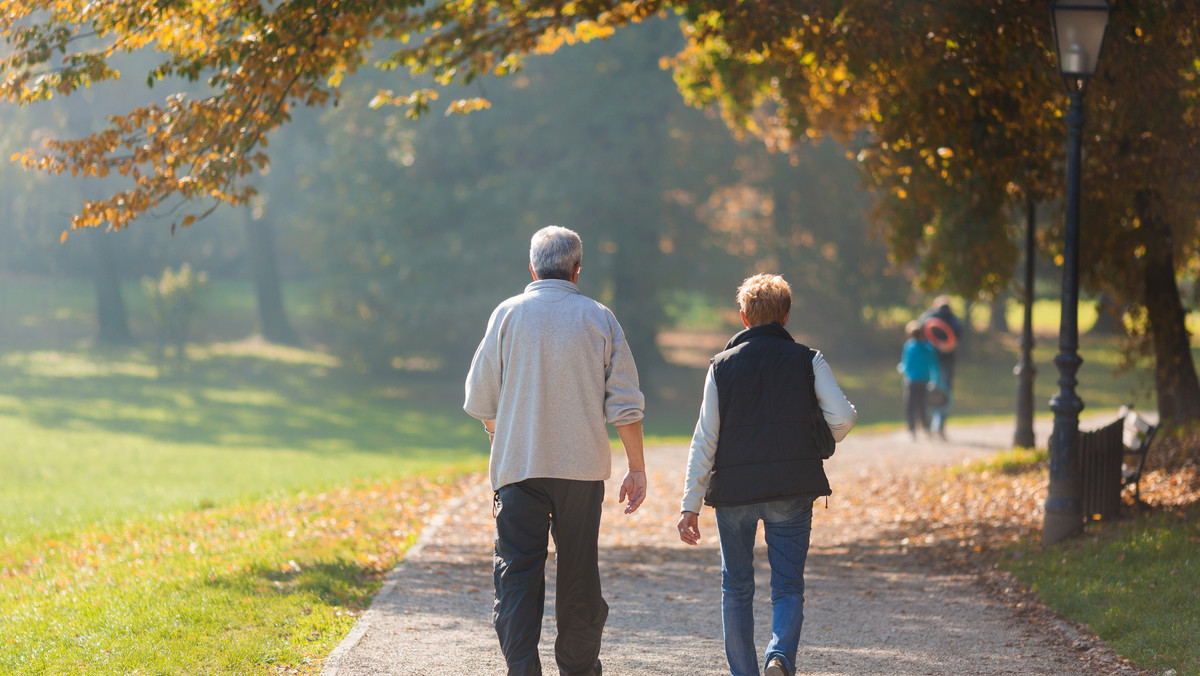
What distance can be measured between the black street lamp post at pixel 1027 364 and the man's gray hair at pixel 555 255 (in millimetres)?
8763

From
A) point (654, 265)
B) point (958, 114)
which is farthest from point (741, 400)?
point (654, 265)

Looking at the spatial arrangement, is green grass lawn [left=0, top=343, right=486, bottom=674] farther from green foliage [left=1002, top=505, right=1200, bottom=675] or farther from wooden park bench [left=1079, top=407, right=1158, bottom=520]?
wooden park bench [left=1079, top=407, right=1158, bottom=520]

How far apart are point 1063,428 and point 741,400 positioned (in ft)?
13.8

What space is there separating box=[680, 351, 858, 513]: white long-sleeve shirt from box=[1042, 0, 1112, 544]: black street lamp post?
11.9ft

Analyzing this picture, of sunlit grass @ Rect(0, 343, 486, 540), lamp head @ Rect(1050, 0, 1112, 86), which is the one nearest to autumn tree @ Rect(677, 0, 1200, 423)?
lamp head @ Rect(1050, 0, 1112, 86)

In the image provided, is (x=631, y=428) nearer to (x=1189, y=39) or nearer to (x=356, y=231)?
(x=1189, y=39)

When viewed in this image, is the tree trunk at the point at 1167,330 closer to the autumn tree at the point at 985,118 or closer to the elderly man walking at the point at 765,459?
the autumn tree at the point at 985,118

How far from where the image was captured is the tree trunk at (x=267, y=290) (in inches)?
1694

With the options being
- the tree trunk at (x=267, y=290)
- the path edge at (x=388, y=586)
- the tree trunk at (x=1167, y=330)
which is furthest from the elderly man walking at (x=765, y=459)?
the tree trunk at (x=267, y=290)

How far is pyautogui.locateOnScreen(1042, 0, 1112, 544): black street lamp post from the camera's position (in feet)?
25.1

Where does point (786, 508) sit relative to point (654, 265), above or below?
below

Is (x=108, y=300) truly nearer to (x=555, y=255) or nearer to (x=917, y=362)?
(x=917, y=362)

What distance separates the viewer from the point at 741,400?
4719mm

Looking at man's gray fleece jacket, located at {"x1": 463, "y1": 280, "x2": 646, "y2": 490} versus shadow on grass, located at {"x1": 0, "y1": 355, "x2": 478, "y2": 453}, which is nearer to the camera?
man's gray fleece jacket, located at {"x1": 463, "y1": 280, "x2": 646, "y2": 490}
